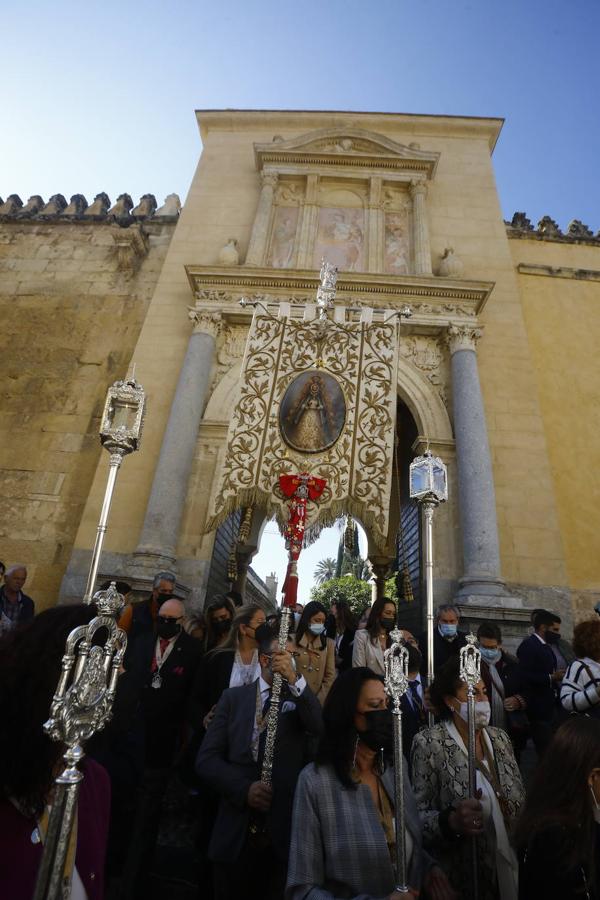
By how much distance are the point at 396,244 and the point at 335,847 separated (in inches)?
437

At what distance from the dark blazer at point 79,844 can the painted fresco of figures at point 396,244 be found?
1021 cm

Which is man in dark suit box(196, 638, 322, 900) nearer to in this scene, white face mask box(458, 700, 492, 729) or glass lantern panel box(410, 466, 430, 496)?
white face mask box(458, 700, 492, 729)

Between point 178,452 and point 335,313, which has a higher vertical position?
point 335,313

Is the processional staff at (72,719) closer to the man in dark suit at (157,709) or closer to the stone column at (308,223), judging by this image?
the man in dark suit at (157,709)

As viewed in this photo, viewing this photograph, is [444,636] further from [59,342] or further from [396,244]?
[59,342]

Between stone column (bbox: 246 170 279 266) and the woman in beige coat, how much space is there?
810cm

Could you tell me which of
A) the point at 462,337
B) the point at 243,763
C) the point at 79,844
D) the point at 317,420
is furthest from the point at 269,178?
the point at 79,844

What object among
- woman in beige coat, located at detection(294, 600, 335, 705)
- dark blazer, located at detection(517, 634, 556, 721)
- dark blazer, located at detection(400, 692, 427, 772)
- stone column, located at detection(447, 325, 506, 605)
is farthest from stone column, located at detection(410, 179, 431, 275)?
dark blazer, located at detection(400, 692, 427, 772)

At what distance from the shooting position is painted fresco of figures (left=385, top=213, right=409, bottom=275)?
34.8ft

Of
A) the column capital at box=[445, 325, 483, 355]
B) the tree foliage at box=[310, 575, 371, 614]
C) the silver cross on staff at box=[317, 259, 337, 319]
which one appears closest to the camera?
the silver cross on staff at box=[317, 259, 337, 319]

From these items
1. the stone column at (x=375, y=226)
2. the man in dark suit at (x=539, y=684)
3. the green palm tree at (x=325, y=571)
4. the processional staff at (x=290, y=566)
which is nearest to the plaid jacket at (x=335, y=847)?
the processional staff at (x=290, y=566)

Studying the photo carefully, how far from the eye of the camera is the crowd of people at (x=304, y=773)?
1.47 metres

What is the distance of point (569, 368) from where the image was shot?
1029 cm

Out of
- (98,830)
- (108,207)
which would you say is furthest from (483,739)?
(108,207)
